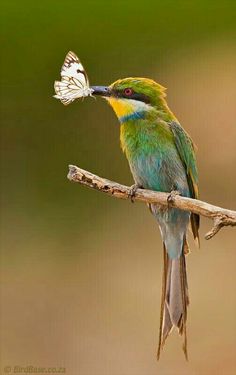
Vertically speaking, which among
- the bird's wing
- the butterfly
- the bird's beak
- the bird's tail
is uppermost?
the butterfly

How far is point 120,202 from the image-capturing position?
342 centimetres

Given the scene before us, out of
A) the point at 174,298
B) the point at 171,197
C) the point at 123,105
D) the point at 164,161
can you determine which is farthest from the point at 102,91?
the point at 174,298

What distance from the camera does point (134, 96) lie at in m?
2.69

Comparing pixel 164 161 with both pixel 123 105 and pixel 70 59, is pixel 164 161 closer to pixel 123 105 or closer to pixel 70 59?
pixel 123 105

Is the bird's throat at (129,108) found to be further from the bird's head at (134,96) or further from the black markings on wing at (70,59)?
the black markings on wing at (70,59)

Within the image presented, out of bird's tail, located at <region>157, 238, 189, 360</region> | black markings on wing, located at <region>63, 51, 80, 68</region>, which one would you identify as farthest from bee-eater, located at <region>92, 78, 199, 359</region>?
black markings on wing, located at <region>63, 51, 80, 68</region>

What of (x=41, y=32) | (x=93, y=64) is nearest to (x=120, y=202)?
(x=93, y=64)

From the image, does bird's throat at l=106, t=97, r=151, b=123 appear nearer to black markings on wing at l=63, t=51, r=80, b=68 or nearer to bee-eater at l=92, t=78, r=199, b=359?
bee-eater at l=92, t=78, r=199, b=359

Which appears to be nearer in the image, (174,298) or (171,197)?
(171,197)

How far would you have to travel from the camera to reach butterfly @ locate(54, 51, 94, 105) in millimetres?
2744

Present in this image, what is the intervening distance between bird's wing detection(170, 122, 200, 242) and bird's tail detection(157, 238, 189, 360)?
0.13 m

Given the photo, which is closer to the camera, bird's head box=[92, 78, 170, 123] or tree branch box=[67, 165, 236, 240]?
tree branch box=[67, 165, 236, 240]

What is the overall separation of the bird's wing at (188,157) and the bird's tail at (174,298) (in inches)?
5.3

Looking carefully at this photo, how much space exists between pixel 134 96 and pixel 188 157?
0.31 m
